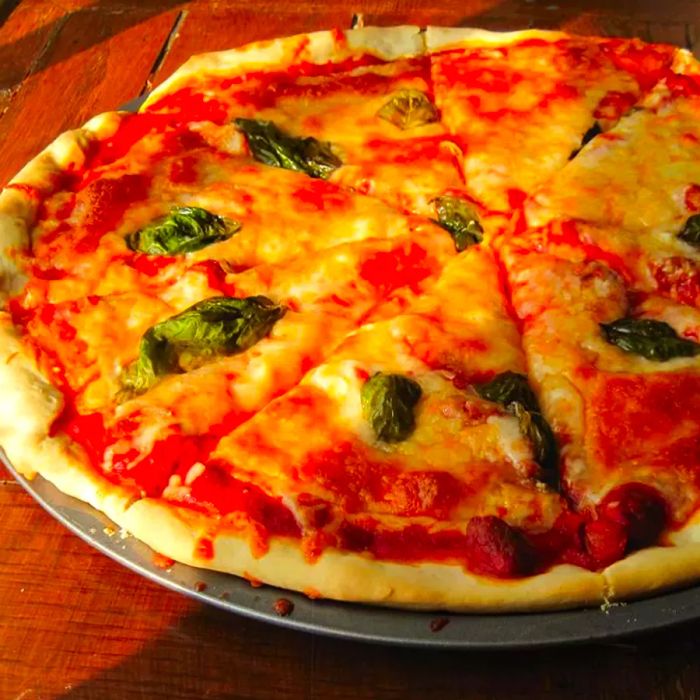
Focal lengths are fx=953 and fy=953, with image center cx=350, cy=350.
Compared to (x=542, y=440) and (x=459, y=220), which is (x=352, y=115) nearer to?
(x=459, y=220)

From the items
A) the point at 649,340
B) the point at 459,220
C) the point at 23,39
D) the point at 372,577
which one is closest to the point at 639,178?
the point at 459,220

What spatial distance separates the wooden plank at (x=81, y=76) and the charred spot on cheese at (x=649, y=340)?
2.64 m

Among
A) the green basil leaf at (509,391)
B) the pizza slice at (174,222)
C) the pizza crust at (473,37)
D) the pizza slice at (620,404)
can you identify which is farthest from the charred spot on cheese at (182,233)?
the pizza crust at (473,37)

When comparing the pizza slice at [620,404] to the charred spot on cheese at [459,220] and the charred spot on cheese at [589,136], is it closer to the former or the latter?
the charred spot on cheese at [459,220]

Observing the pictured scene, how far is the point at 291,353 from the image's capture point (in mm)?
2887

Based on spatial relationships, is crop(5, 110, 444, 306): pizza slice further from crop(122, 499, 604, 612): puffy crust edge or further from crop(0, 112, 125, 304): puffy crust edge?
crop(122, 499, 604, 612): puffy crust edge

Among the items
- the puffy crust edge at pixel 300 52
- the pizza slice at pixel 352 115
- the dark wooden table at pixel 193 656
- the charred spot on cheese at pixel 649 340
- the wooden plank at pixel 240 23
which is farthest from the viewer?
the wooden plank at pixel 240 23

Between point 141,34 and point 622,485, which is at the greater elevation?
point 141,34

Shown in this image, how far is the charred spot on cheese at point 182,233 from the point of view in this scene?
10.7 ft

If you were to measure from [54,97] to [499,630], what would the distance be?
3486mm

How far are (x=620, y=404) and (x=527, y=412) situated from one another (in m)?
0.27

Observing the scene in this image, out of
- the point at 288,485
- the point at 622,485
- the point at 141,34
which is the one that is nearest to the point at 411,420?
the point at 288,485

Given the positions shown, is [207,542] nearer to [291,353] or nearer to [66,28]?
[291,353]

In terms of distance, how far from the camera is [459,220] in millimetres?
3445
